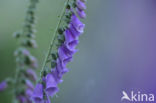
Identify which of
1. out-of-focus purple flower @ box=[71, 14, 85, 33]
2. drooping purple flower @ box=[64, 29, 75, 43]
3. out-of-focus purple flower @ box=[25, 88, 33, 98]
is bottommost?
out-of-focus purple flower @ box=[25, 88, 33, 98]

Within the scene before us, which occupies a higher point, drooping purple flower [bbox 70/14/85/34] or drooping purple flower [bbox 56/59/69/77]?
drooping purple flower [bbox 70/14/85/34]

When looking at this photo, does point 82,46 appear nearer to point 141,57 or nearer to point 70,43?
point 141,57

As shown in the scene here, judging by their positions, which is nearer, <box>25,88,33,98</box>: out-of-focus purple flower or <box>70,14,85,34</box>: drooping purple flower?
<box>70,14,85,34</box>: drooping purple flower

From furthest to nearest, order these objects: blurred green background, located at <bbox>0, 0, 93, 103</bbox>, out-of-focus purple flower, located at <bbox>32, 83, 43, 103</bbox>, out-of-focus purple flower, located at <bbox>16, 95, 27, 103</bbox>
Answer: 1. blurred green background, located at <bbox>0, 0, 93, 103</bbox>
2. out-of-focus purple flower, located at <bbox>16, 95, 27, 103</bbox>
3. out-of-focus purple flower, located at <bbox>32, 83, 43, 103</bbox>

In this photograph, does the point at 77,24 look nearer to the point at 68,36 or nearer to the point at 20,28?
the point at 68,36

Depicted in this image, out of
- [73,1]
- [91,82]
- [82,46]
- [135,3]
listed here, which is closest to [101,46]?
[82,46]

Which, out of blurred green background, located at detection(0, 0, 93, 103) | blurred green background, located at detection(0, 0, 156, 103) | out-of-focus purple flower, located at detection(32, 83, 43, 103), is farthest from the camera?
blurred green background, located at detection(0, 0, 93, 103)

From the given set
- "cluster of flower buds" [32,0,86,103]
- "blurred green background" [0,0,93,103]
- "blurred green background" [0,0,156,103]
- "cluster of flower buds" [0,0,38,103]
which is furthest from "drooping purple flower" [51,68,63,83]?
"blurred green background" [0,0,93,103]

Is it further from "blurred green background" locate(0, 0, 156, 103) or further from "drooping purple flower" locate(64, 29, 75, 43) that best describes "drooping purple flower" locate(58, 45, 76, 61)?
"blurred green background" locate(0, 0, 156, 103)
